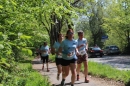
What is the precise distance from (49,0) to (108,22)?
152ft

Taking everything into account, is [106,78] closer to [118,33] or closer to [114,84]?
[114,84]

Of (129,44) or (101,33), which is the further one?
(101,33)

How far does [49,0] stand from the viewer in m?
7.24

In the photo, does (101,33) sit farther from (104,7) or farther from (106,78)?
(106,78)

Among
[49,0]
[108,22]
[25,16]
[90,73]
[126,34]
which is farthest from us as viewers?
[108,22]

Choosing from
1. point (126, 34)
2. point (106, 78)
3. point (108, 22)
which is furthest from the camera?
point (108, 22)

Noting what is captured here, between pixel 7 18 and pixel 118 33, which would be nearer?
pixel 7 18

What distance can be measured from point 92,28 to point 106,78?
55641 mm

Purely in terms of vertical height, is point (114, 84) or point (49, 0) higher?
point (49, 0)

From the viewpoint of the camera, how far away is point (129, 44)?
4409cm

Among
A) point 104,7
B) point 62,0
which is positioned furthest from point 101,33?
point 62,0

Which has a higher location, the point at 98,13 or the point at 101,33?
the point at 98,13

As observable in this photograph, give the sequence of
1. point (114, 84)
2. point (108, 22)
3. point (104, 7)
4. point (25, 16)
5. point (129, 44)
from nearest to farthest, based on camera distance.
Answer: point (25, 16)
point (114, 84)
point (129, 44)
point (108, 22)
point (104, 7)

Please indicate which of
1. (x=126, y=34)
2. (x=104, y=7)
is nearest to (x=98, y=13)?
(x=104, y=7)
